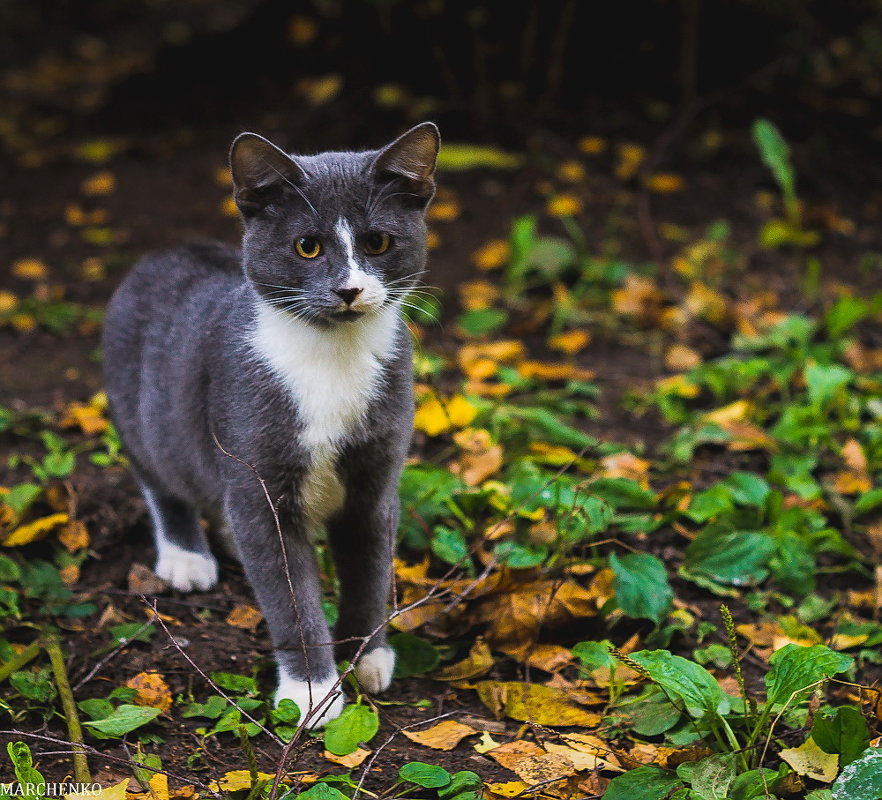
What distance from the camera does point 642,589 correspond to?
2.87m

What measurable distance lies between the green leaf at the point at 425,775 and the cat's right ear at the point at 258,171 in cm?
134

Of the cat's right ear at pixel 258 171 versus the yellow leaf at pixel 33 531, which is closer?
the cat's right ear at pixel 258 171

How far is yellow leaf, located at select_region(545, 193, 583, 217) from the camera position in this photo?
228 inches

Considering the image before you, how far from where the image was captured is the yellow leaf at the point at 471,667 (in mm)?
2789

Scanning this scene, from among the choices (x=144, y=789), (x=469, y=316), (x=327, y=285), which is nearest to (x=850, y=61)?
(x=469, y=316)

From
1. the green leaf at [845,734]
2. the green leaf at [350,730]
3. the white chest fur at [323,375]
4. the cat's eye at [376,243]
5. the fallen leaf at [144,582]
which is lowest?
the fallen leaf at [144,582]

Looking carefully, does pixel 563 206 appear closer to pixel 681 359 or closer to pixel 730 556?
pixel 681 359

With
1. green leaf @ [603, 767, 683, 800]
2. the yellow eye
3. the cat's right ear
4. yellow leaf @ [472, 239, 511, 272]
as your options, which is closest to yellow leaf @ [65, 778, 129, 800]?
green leaf @ [603, 767, 683, 800]

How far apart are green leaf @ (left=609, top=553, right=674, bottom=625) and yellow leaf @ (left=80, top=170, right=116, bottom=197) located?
13.9ft

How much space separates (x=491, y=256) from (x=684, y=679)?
344 centimetres

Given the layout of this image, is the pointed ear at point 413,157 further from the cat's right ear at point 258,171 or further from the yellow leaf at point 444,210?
the yellow leaf at point 444,210

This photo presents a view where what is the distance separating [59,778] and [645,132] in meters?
5.29

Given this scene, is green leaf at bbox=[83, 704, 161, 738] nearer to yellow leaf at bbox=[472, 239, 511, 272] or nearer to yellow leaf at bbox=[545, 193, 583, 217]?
yellow leaf at bbox=[472, 239, 511, 272]

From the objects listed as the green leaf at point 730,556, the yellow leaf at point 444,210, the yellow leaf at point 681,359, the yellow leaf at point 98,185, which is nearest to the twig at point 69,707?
the green leaf at point 730,556
